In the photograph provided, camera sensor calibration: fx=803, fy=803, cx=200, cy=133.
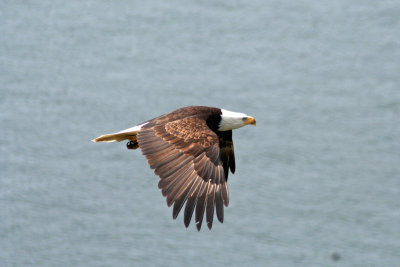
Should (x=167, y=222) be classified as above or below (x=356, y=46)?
below

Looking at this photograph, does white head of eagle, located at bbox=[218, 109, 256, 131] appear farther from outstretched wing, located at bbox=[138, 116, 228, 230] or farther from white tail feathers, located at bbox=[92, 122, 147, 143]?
white tail feathers, located at bbox=[92, 122, 147, 143]

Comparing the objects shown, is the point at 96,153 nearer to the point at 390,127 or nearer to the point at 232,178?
the point at 232,178

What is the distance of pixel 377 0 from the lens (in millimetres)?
19469

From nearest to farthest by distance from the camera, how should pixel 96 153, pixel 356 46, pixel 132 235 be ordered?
pixel 132 235 → pixel 96 153 → pixel 356 46

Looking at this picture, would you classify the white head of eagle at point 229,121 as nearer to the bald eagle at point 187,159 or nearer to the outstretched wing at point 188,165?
the bald eagle at point 187,159

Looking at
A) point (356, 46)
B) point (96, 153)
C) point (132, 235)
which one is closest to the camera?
point (132, 235)

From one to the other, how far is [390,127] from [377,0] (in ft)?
11.5

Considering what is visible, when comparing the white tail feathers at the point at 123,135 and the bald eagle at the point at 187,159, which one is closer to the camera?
the bald eagle at the point at 187,159

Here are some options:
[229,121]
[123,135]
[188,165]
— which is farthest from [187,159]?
[229,121]

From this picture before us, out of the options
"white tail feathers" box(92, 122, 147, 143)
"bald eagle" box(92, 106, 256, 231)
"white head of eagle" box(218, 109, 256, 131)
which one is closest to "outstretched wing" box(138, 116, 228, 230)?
"bald eagle" box(92, 106, 256, 231)

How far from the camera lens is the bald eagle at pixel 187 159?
777 cm

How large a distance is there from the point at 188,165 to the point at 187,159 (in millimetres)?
86

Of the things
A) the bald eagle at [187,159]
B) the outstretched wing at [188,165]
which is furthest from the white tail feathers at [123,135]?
the outstretched wing at [188,165]

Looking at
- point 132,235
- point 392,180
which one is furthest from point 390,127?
point 132,235
